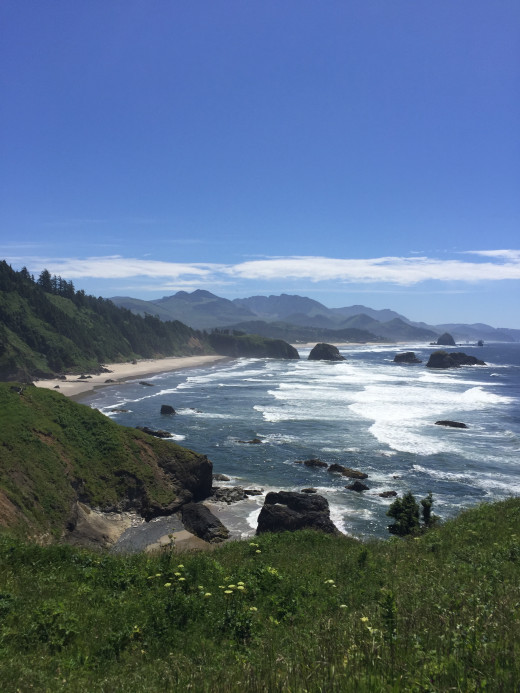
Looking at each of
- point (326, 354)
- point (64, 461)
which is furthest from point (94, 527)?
point (326, 354)

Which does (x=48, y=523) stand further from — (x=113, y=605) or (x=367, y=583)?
(x=367, y=583)

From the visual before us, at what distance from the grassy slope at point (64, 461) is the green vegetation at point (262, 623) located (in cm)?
1385

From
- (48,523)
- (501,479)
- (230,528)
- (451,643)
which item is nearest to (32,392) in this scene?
(48,523)

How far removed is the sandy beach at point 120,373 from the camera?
97.7 meters

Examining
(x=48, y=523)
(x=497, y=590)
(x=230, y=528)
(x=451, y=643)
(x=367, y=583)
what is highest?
(x=451, y=643)

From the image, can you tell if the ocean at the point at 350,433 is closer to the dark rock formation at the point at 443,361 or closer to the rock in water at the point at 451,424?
the rock in water at the point at 451,424

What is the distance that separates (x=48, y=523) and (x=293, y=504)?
16.5 meters

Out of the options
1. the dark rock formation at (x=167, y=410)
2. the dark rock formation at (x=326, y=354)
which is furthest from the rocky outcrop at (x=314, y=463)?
the dark rock formation at (x=326, y=354)

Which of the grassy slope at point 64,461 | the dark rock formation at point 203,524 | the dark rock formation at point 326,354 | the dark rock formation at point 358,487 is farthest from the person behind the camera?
the dark rock formation at point 326,354

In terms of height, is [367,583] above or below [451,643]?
below

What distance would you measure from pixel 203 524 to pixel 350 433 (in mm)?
31648

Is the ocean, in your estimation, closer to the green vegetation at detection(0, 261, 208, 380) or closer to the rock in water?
the rock in water

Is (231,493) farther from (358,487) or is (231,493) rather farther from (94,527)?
(94,527)

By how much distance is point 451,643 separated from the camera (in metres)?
5.93
